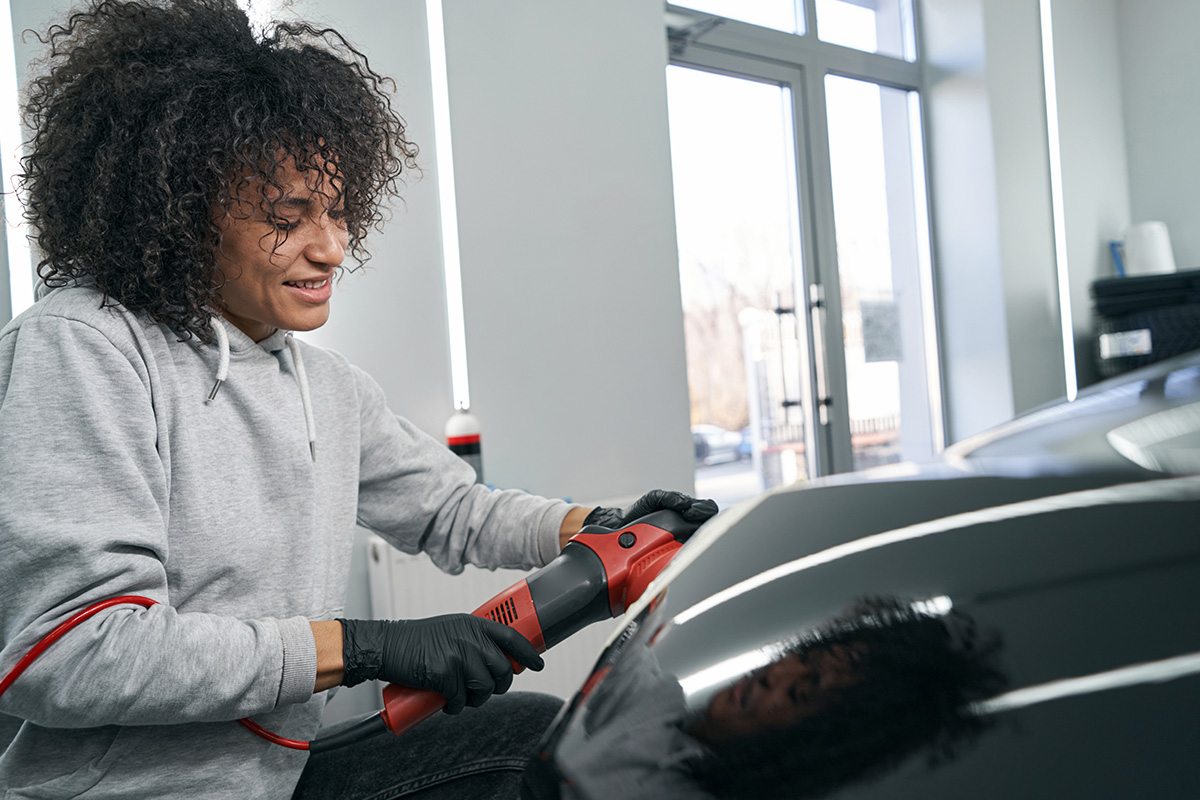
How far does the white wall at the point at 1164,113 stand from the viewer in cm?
337

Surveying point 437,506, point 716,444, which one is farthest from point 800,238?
point 437,506

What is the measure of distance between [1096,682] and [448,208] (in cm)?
184

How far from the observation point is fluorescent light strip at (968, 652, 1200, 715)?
268mm

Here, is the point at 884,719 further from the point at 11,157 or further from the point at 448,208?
the point at 448,208

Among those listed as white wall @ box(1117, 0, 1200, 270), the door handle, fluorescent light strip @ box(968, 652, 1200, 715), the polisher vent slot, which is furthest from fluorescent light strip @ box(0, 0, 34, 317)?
white wall @ box(1117, 0, 1200, 270)

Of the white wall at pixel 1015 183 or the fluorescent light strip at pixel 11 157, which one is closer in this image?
the fluorescent light strip at pixel 11 157

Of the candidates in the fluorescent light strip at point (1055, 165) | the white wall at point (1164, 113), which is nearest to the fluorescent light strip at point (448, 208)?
the fluorescent light strip at point (1055, 165)

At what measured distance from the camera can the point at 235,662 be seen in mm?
654

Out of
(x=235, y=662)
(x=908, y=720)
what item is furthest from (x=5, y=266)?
(x=908, y=720)

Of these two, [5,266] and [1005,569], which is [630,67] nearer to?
[5,266]

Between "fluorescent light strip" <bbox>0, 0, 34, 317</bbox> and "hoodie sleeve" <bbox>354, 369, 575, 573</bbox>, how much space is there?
805 mm

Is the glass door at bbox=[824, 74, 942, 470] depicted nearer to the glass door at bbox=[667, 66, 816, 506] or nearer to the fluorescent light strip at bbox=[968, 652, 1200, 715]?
the glass door at bbox=[667, 66, 816, 506]

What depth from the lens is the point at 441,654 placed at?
2.35 feet

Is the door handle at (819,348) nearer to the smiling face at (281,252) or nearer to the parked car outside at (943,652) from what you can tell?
the smiling face at (281,252)
